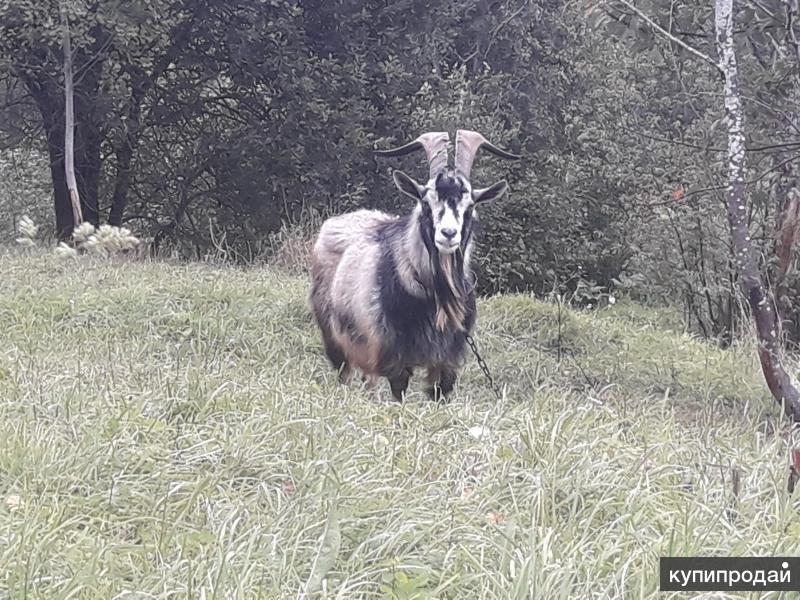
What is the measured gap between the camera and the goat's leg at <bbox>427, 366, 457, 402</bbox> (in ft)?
16.5

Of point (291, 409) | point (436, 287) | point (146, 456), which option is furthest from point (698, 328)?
point (146, 456)

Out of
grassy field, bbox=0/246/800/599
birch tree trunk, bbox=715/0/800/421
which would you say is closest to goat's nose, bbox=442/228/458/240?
grassy field, bbox=0/246/800/599

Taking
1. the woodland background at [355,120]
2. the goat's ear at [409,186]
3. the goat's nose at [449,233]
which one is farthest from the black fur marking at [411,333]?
the woodland background at [355,120]

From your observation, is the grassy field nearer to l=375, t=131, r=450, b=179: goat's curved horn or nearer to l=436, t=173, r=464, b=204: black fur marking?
l=436, t=173, r=464, b=204: black fur marking

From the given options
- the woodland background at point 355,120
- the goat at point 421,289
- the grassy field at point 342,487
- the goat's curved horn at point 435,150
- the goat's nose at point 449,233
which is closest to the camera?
the grassy field at point 342,487

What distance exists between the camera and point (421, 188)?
486cm

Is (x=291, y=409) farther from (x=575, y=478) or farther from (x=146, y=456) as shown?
(x=575, y=478)

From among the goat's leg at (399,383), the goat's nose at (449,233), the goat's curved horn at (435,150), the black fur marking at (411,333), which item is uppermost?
the goat's curved horn at (435,150)

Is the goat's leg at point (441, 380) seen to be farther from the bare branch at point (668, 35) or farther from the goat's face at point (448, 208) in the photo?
the bare branch at point (668, 35)

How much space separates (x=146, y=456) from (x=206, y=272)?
557 centimetres

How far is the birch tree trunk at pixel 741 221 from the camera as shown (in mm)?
4613

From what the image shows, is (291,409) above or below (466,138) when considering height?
below

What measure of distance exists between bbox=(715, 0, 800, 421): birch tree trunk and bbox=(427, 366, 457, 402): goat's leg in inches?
60.2

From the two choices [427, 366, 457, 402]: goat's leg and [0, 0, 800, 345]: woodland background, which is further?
[0, 0, 800, 345]: woodland background
